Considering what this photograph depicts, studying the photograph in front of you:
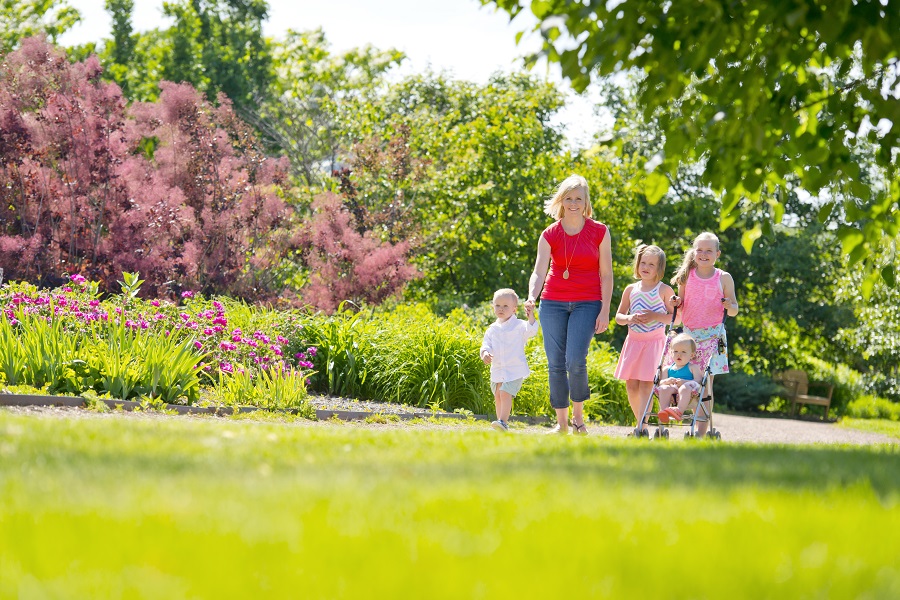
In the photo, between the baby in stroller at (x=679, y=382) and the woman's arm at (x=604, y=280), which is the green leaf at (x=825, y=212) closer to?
the woman's arm at (x=604, y=280)

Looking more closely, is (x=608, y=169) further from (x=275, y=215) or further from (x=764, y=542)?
(x=764, y=542)

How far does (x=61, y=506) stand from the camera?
2916 mm

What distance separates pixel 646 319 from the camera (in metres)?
8.95

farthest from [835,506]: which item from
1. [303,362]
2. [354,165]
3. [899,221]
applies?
[354,165]

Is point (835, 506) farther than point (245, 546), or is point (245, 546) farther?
point (835, 506)

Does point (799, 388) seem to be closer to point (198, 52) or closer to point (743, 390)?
point (743, 390)

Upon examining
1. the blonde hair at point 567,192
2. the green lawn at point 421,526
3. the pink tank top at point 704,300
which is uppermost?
the blonde hair at point 567,192

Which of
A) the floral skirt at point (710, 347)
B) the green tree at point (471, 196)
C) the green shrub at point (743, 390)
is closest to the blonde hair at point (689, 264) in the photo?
the floral skirt at point (710, 347)

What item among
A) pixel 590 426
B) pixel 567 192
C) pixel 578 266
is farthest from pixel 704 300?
pixel 590 426

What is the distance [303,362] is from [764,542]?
27.5 feet

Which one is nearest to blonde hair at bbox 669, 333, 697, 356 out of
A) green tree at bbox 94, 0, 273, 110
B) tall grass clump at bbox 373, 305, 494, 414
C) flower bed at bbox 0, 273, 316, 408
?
tall grass clump at bbox 373, 305, 494, 414

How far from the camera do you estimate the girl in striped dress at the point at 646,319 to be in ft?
29.5

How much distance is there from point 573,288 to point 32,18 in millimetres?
35817

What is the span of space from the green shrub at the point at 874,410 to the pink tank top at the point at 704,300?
18.0 meters
